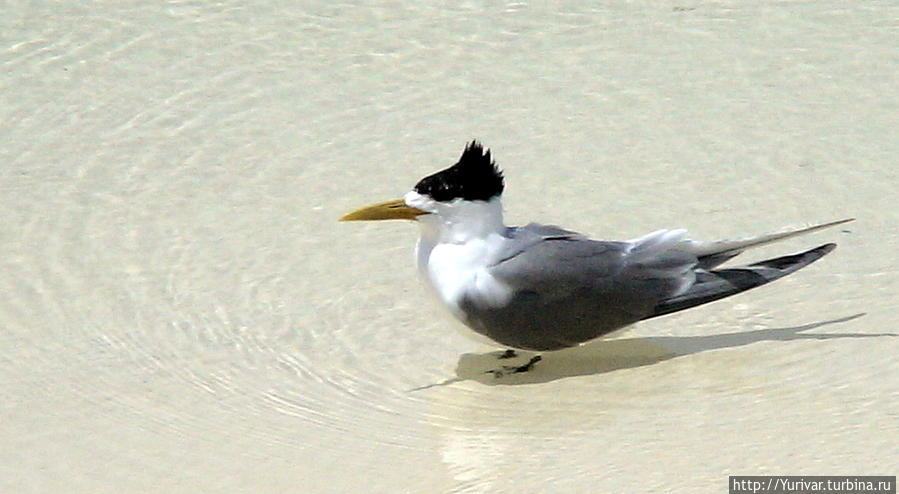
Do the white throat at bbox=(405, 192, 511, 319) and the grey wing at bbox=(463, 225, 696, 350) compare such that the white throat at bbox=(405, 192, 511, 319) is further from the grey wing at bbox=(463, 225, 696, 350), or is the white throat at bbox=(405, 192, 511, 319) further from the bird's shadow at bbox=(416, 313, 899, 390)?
the bird's shadow at bbox=(416, 313, 899, 390)

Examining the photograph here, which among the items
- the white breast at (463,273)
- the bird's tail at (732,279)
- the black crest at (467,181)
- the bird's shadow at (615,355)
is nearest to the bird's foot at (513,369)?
the bird's shadow at (615,355)

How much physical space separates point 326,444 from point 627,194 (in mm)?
2295

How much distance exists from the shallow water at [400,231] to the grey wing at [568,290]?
0.59ft

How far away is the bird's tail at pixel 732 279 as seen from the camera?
17.2ft

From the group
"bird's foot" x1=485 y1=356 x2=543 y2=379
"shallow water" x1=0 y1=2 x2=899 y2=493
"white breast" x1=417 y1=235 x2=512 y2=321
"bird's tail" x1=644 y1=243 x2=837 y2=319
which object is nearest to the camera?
"shallow water" x1=0 y1=2 x2=899 y2=493

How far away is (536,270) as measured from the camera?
5.14 m

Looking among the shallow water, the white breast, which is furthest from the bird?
the shallow water

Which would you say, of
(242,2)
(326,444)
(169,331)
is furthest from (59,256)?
(242,2)

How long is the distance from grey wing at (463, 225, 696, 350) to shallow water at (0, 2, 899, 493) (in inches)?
7.1

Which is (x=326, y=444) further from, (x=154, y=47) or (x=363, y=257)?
(x=154, y=47)

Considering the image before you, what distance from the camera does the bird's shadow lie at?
5.25 metres

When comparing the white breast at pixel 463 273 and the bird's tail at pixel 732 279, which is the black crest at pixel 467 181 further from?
the bird's tail at pixel 732 279

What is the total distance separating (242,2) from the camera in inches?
336

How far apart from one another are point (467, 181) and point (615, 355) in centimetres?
81
